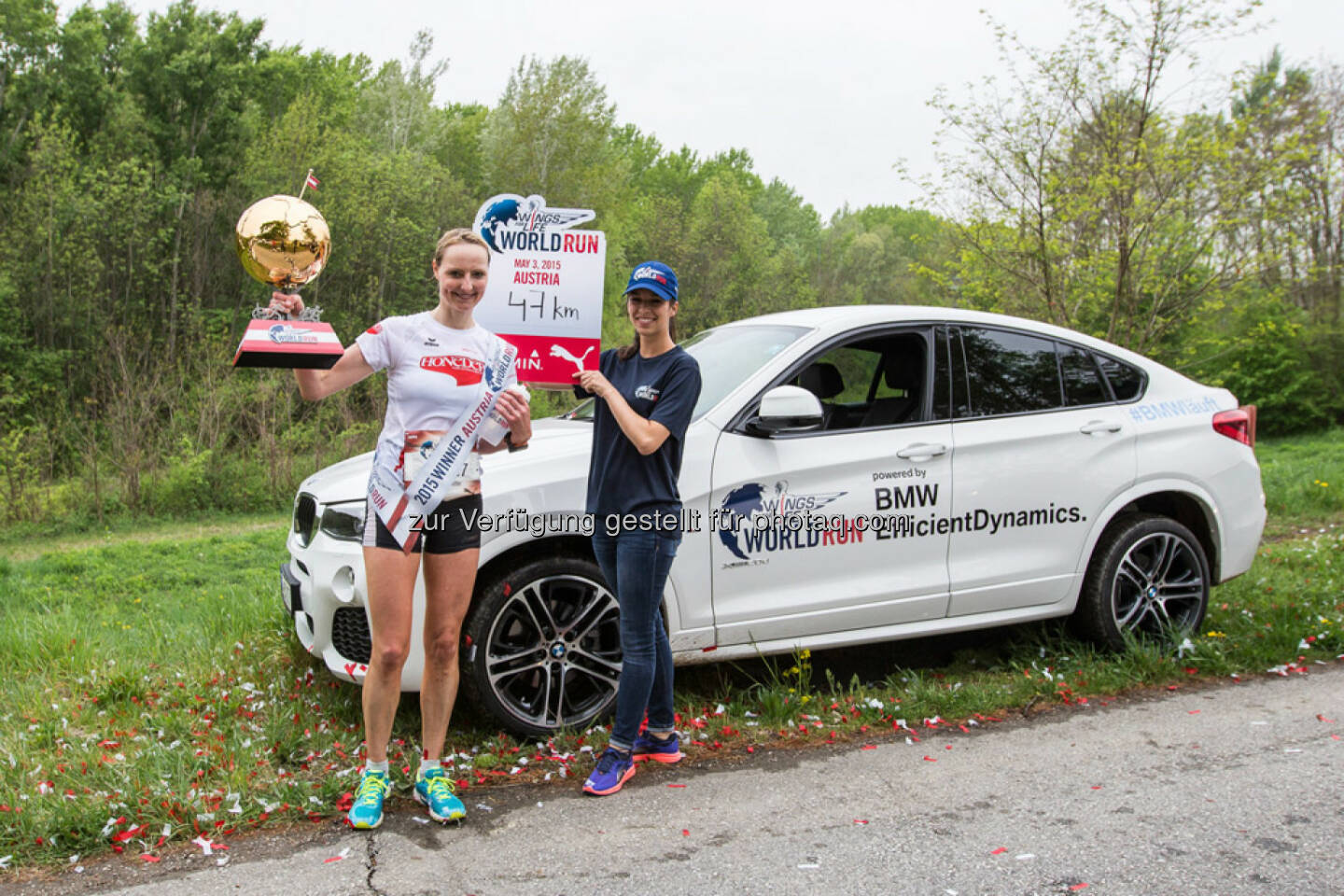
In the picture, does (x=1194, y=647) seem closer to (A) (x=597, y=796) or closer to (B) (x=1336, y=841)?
(B) (x=1336, y=841)

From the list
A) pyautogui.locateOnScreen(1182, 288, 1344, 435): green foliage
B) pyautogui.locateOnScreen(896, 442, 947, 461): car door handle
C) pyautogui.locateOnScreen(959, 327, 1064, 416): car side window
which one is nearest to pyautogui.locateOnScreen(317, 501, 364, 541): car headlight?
pyautogui.locateOnScreen(896, 442, 947, 461): car door handle

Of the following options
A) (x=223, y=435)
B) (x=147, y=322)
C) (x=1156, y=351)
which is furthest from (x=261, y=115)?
(x=1156, y=351)

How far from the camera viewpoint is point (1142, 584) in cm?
536

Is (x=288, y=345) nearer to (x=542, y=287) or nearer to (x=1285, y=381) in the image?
(x=542, y=287)

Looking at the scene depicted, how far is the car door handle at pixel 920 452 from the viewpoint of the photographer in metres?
4.78

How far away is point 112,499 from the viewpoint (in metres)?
15.1

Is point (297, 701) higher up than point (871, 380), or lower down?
lower down

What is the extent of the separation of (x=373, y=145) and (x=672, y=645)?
4081 cm

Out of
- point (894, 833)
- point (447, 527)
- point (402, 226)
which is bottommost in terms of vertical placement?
point (894, 833)

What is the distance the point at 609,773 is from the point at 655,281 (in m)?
1.80

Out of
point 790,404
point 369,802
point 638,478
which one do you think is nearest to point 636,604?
point 638,478

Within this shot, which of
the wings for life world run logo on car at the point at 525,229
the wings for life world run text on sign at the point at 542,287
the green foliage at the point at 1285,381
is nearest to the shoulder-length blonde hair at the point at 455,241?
the wings for life world run text on sign at the point at 542,287

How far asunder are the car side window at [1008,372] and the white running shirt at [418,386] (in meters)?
2.59

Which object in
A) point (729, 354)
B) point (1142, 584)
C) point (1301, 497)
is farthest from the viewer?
point (1301, 497)
